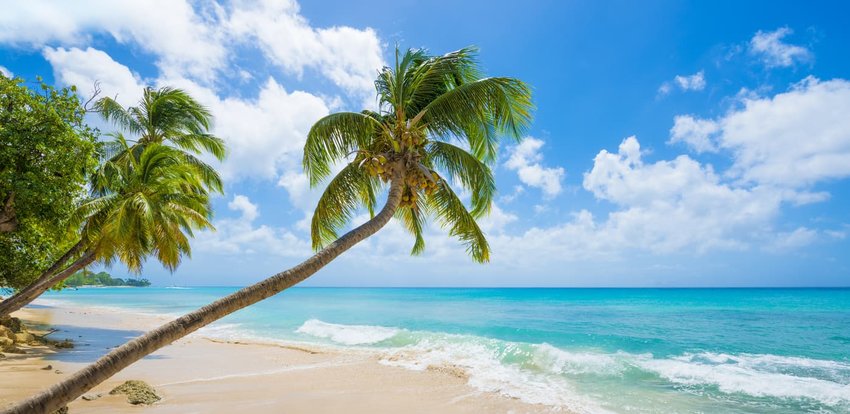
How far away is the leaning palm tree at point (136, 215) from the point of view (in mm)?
9805

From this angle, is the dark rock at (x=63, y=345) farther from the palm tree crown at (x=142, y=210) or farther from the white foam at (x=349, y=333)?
the white foam at (x=349, y=333)

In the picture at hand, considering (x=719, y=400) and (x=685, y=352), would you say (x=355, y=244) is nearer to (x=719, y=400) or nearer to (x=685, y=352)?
(x=719, y=400)

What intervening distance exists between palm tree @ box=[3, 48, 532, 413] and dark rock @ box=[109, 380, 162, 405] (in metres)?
3.71

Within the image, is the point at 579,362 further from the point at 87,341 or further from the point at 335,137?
the point at 87,341

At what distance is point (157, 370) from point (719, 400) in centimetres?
1229

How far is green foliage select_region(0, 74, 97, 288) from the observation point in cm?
759

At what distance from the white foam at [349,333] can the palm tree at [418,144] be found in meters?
11.1

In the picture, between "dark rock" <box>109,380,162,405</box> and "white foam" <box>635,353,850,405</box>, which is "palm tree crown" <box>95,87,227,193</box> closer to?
"dark rock" <box>109,380,162,405</box>

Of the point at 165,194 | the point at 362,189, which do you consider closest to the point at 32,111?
the point at 165,194

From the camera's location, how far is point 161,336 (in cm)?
356

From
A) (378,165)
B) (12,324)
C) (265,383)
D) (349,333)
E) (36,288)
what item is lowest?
(349,333)

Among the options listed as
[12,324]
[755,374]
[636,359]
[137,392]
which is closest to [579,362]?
[636,359]

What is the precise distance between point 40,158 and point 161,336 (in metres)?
6.90

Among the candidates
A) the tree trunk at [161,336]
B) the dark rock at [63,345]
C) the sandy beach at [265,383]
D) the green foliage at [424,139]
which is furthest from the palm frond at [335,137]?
the dark rock at [63,345]
